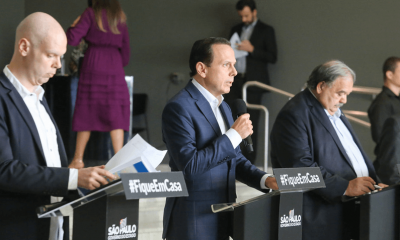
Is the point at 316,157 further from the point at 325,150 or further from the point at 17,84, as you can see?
the point at 17,84

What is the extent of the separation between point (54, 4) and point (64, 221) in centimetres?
544

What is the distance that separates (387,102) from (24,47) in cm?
366

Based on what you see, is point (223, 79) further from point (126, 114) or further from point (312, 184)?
point (126, 114)

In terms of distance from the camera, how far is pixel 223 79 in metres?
2.16

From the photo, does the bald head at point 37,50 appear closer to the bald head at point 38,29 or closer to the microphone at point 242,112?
the bald head at point 38,29

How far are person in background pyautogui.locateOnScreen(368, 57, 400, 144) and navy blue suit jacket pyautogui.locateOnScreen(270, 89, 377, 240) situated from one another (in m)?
1.85

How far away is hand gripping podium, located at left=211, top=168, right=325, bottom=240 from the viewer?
1.82 meters

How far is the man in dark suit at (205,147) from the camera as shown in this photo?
77.2 inches

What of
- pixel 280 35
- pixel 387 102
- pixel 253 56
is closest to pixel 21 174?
pixel 387 102

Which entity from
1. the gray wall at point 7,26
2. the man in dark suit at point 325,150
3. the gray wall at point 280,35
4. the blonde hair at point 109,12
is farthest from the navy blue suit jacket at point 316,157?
the gray wall at point 280,35

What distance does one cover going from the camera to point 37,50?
5.41ft

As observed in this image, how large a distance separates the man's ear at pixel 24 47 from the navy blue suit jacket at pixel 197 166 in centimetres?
65

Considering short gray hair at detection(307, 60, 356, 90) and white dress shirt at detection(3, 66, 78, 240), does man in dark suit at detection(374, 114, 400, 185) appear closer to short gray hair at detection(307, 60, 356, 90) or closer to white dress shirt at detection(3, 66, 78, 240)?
short gray hair at detection(307, 60, 356, 90)

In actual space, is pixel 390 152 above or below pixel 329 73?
below
